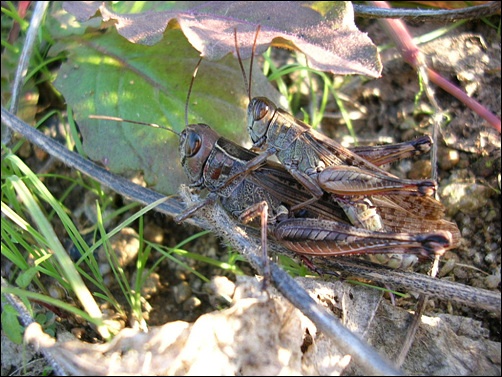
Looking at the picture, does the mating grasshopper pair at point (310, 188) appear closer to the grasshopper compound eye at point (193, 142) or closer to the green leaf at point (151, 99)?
the grasshopper compound eye at point (193, 142)

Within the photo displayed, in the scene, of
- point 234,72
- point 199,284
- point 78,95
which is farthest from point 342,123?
point 78,95

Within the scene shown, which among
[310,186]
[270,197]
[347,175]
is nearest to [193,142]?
[270,197]

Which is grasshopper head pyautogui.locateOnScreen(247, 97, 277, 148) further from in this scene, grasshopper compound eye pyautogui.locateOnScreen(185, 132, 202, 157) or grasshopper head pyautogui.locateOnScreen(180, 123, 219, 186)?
grasshopper compound eye pyautogui.locateOnScreen(185, 132, 202, 157)

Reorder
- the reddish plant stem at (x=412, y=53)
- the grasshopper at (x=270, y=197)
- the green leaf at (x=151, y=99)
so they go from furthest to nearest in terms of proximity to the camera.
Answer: the reddish plant stem at (x=412, y=53), the green leaf at (x=151, y=99), the grasshopper at (x=270, y=197)

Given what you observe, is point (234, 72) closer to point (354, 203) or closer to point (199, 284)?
point (354, 203)

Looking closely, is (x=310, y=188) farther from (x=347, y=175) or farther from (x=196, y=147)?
(x=196, y=147)

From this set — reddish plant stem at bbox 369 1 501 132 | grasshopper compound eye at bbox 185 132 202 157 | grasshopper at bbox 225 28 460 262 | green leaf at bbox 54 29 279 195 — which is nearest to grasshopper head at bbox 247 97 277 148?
grasshopper at bbox 225 28 460 262

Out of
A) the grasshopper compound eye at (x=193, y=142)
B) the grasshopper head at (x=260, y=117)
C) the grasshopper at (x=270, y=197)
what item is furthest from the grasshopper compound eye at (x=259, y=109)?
the grasshopper compound eye at (x=193, y=142)

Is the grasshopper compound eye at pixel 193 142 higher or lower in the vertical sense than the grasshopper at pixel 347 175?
higher
